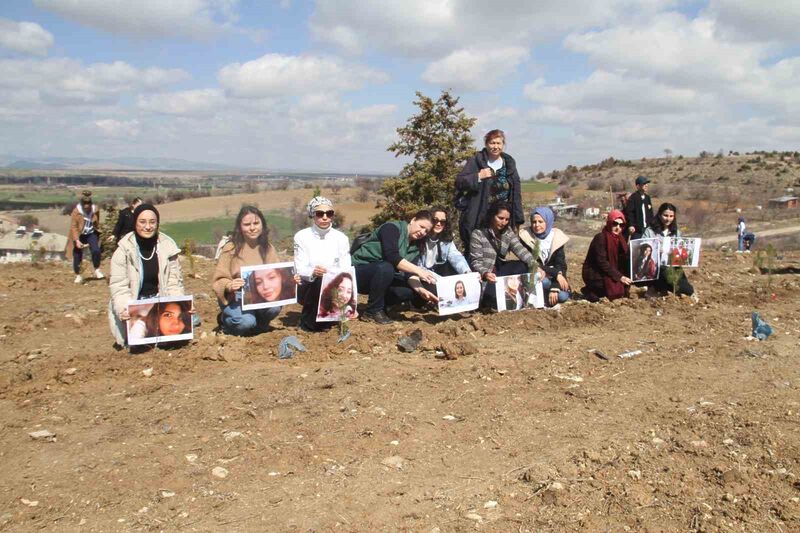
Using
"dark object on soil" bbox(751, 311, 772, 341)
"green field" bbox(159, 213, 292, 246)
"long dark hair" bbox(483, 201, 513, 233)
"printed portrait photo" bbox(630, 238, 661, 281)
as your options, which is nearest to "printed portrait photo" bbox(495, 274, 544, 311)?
"long dark hair" bbox(483, 201, 513, 233)

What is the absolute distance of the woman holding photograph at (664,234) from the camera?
24.8 feet

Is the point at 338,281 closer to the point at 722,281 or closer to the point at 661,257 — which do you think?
the point at 661,257

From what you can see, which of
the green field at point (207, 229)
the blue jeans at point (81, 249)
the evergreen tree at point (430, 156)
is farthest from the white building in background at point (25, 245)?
the evergreen tree at point (430, 156)

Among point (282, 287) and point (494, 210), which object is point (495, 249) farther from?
point (282, 287)

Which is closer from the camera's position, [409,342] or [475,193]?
[409,342]

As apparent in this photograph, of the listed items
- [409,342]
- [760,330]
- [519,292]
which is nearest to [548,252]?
[519,292]

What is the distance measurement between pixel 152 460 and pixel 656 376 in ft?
11.7

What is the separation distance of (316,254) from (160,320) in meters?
1.57

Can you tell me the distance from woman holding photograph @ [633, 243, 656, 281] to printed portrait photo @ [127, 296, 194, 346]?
5.18 metres

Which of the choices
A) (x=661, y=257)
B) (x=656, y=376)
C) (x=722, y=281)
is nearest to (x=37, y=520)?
(x=656, y=376)

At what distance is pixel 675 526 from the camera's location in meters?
2.84

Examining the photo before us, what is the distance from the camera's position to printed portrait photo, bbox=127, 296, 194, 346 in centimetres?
539

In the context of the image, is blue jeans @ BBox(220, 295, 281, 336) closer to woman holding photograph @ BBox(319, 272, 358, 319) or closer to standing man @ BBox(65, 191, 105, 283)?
woman holding photograph @ BBox(319, 272, 358, 319)

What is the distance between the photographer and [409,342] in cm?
546
